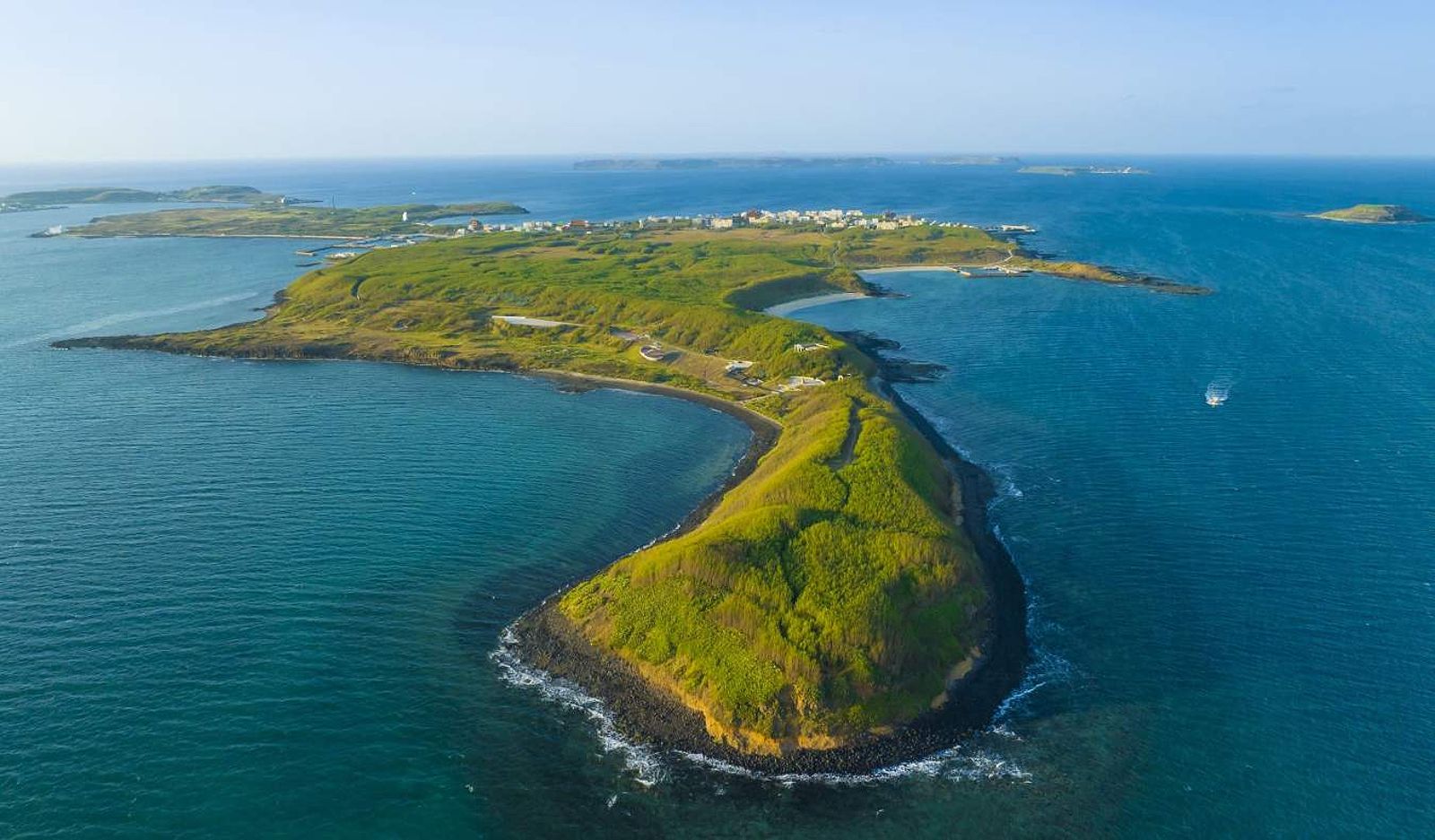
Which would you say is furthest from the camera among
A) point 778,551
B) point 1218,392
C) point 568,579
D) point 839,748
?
point 1218,392

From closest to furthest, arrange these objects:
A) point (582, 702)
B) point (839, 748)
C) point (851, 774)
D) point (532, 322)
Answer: point (851, 774), point (839, 748), point (582, 702), point (532, 322)

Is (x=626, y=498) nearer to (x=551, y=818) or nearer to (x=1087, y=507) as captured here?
(x=551, y=818)

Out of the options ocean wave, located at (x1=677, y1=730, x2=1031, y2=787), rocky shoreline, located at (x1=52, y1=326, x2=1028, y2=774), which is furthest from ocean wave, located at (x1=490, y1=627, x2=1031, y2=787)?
rocky shoreline, located at (x1=52, y1=326, x2=1028, y2=774)

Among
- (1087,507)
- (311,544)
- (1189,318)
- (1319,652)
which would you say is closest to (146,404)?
(311,544)

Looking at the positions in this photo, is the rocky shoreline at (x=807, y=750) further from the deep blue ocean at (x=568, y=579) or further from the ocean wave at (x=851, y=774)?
the deep blue ocean at (x=568, y=579)

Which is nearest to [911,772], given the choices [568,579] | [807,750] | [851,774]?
[851,774]

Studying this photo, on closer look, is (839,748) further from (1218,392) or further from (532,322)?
(532,322)

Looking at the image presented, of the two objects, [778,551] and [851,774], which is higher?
[778,551]
